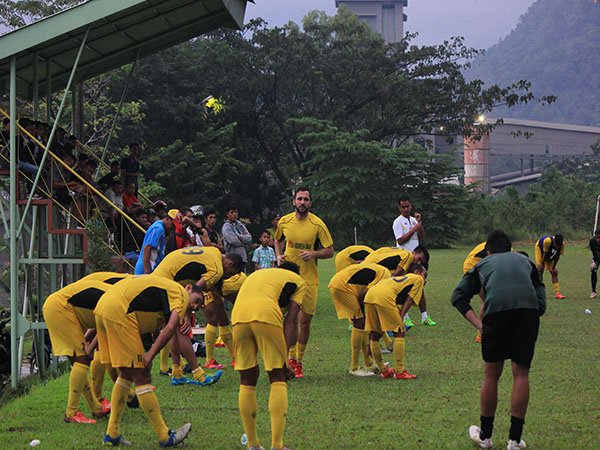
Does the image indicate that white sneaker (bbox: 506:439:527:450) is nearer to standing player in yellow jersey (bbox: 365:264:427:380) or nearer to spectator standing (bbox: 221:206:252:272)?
standing player in yellow jersey (bbox: 365:264:427:380)

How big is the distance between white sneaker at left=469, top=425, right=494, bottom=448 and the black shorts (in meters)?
0.64

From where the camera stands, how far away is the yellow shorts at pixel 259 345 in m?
8.80

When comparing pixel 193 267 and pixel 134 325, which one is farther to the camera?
pixel 193 267

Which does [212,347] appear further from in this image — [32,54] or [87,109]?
[87,109]

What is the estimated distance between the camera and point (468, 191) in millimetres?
54531

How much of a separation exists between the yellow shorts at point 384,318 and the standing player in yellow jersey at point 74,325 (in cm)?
347

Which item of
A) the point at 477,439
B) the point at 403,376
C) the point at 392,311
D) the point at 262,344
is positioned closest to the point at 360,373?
the point at 403,376

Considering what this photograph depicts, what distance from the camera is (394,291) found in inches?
500

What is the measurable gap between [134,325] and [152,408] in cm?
77

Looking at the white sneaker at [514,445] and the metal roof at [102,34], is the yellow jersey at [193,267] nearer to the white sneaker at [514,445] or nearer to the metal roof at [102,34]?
the white sneaker at [514,445]

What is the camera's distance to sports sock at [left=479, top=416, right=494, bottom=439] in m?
8.80

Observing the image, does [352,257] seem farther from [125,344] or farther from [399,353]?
[125,344]

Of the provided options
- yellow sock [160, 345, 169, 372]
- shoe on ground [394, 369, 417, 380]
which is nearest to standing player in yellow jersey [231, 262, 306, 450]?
shoe on ground [394, 369, 417, 380]

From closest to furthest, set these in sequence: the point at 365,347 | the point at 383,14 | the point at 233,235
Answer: the point at 365,347 → the point at 233,235 → the point at 383,14
